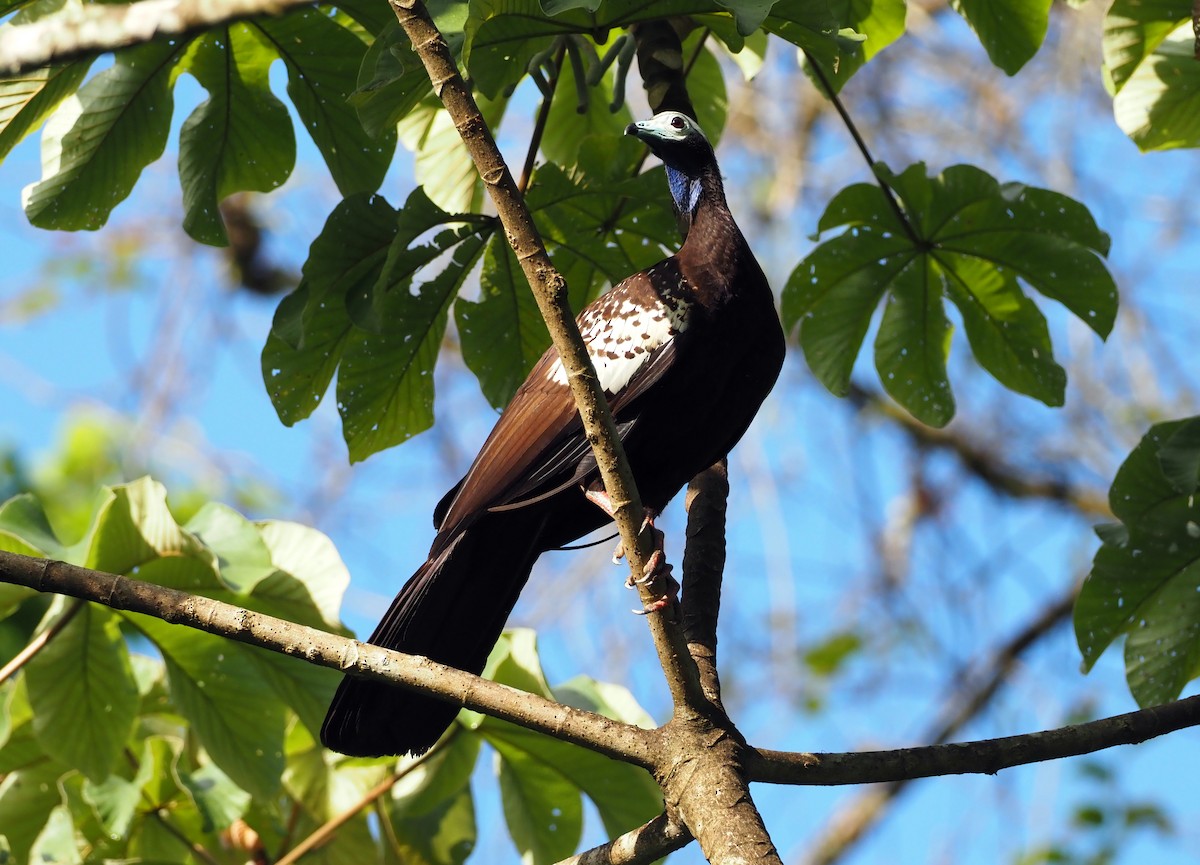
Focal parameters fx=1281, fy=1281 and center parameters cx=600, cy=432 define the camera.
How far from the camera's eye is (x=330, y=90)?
333 centimetres

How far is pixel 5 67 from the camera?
1.46 meters

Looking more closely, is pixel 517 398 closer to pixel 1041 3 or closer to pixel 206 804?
pixel 206 804

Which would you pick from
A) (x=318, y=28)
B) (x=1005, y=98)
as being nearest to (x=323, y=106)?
(x=318, y=28)

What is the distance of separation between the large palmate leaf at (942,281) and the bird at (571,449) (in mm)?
482

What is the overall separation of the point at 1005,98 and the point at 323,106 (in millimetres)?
4802

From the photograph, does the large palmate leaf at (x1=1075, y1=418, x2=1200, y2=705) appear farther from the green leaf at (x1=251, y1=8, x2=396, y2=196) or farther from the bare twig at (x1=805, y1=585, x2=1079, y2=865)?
the bare twig at (x1=805, y1=585, x2=1079, y2=865)

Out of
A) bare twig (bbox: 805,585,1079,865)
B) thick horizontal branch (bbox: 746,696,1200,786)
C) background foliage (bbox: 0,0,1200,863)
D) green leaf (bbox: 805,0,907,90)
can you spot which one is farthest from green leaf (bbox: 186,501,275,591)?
bare twig (bbox: 805,585,1079,865)

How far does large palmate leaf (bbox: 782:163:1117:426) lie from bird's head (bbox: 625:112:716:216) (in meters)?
0.36

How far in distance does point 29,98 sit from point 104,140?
0.22 meters

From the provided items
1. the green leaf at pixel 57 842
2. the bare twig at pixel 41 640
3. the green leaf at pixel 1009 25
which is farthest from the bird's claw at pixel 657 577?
the green leaf at pixel 57 842

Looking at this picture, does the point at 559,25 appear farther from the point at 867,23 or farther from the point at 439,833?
the point at 439,833

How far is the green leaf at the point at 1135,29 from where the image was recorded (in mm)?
3311

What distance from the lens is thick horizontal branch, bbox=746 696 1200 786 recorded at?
230 centimetres

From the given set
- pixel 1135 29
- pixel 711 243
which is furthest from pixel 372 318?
pixel 1135 29
